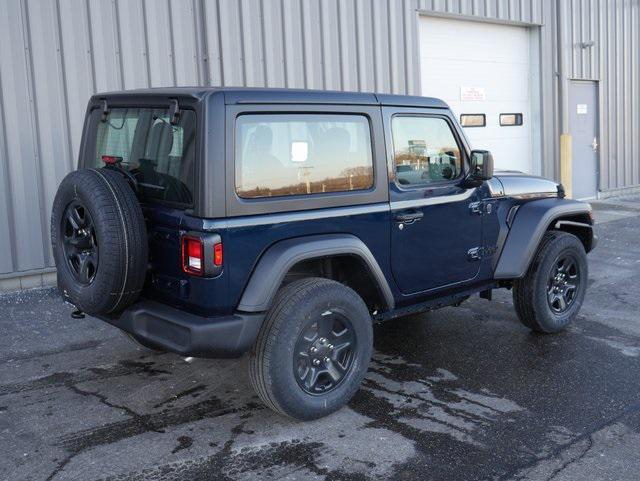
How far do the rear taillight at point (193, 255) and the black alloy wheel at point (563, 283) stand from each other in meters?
3.06

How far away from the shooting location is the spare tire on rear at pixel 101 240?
3.89 m

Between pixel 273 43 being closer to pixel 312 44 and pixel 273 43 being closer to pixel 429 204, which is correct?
pixel 312 44

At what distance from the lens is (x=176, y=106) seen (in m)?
4.00

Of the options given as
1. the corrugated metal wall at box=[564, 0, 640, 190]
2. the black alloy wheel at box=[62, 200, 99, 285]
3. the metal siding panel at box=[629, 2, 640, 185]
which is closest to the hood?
the black alloy wheel at box=[62, 200, 99, 285]

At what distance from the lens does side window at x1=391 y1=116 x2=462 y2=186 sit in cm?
479

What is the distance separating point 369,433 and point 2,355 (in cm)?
308

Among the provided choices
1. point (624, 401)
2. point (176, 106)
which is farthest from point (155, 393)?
point (624, 401)

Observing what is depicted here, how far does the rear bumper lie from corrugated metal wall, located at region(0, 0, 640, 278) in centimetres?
395

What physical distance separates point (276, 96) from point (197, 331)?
138cm

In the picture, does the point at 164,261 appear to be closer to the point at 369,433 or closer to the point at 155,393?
the point at 155,393

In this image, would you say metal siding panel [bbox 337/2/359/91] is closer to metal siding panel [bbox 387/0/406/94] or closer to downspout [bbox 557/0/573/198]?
metal siding panel [bbox 387/0/406/94]

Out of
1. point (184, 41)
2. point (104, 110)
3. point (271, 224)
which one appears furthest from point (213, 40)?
point (271, 224)

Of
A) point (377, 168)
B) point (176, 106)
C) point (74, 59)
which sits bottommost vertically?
point (377, 168)

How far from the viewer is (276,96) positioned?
13.6ft
